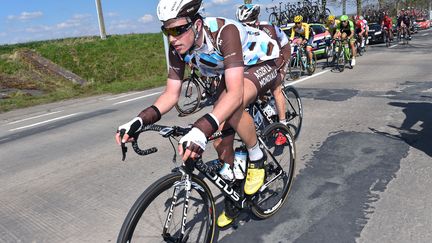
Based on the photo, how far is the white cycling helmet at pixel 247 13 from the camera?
226 inches

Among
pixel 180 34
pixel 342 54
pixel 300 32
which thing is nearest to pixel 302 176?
pixel 180 34

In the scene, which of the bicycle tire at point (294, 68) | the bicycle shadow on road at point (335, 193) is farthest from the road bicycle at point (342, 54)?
the bicycle shadow on road at point (335, 193)

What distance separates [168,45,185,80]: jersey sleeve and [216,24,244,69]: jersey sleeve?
0.46 m

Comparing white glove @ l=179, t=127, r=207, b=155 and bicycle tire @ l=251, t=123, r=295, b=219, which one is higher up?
white glove @ l=179, t=127, r=207, b=155

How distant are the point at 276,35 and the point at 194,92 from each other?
3.40 meters

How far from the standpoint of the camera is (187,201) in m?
2.43

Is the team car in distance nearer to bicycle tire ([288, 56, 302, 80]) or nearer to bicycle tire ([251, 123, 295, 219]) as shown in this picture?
bicycle tire ([288, 56, 302, 80])

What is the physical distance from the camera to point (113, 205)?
389 cm

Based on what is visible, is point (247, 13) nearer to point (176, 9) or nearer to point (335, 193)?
point (335, 193)

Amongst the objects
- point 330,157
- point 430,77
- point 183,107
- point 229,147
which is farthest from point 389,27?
point 229,147

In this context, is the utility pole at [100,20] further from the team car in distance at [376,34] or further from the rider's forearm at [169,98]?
the rider's forearm at [169,98]

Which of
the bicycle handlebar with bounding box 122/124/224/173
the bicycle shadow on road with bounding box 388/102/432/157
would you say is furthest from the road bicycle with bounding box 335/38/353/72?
the bicycle handlebar with bounding box 122/124/224/173

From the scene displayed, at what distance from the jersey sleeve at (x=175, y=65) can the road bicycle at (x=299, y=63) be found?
9.26 meters

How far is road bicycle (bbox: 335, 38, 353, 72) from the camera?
13070 mm
